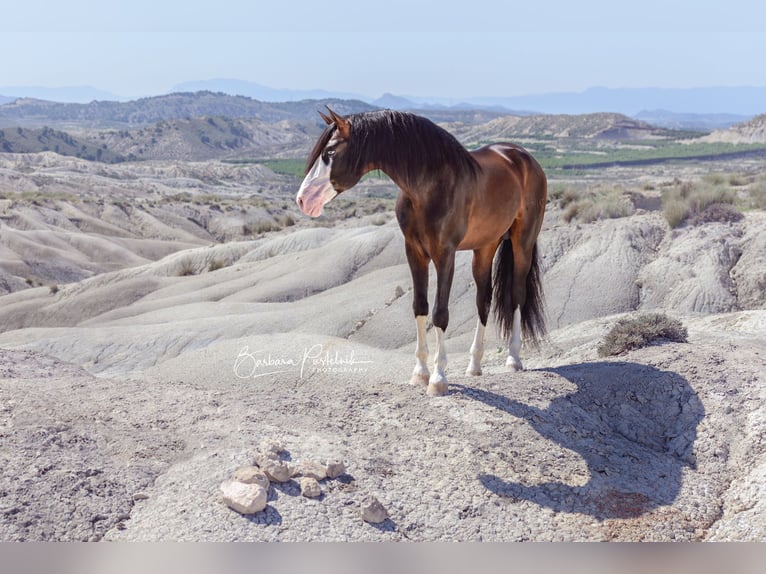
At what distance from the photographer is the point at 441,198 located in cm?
588

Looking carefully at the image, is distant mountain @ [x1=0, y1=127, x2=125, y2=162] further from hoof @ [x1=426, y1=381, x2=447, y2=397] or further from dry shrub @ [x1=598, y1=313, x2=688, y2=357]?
hoof @ [x1=426, y1=381, x2=447, y2=397]

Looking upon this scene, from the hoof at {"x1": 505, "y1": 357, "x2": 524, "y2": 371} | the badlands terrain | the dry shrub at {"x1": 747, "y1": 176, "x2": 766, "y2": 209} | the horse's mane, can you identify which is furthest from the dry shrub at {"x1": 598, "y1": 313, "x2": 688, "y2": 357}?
the dry shrub at {"x1": 747, "y1": 176, "x2": 766, "y2": 209}

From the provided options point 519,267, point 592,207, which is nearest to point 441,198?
point 519,267

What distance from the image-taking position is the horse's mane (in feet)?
17.7

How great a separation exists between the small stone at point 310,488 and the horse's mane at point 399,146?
2.50m

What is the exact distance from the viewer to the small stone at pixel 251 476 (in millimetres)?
3990

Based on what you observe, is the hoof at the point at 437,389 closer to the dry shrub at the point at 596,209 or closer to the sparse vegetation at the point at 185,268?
the dry shrub at the point at 596,209

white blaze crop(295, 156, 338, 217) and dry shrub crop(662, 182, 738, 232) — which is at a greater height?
white blaze crop(295, 156, 338, 217)

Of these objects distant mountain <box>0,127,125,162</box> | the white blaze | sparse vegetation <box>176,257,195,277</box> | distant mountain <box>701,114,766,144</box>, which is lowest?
sparse vegetation <box>176,257,195,277</box>

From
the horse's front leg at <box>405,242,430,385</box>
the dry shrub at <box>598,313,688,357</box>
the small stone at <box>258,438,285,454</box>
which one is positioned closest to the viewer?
the small stone at <box>258,438,285,454</box>

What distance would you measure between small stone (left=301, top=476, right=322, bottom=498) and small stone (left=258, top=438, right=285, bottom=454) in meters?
0.54

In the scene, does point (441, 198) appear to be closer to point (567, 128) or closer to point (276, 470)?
point (276, 470)

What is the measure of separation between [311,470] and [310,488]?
0.81ft

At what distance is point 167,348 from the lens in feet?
47.9
